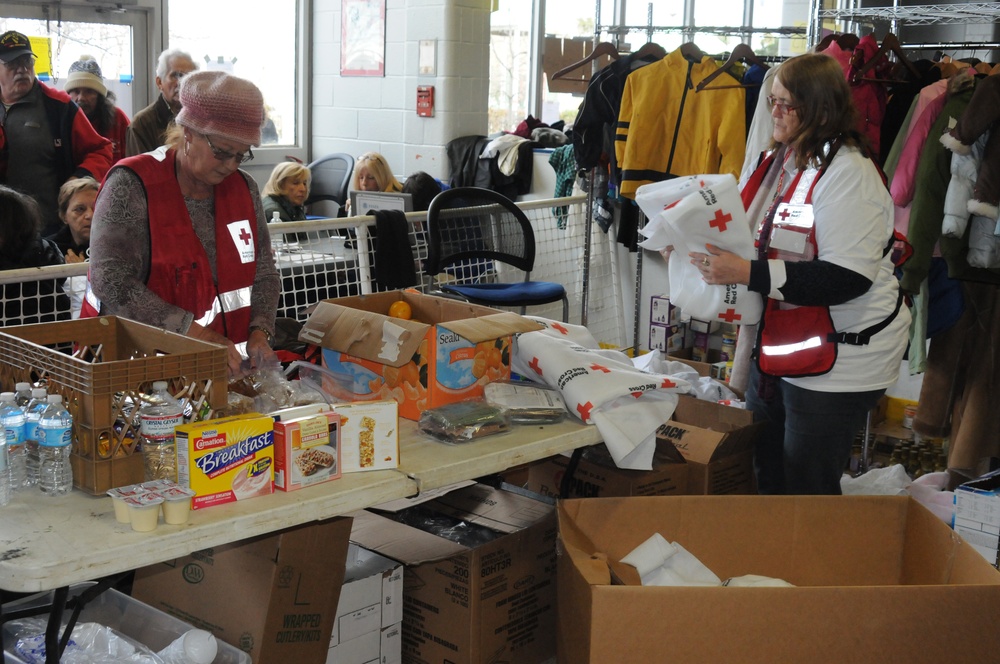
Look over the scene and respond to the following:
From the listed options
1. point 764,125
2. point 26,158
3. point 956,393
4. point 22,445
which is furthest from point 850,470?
point 26,158

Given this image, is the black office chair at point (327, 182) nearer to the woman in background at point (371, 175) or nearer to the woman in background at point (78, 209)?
the woman in background at point (371, 175)

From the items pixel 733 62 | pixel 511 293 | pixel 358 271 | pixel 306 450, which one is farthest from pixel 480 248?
pixel 306 450

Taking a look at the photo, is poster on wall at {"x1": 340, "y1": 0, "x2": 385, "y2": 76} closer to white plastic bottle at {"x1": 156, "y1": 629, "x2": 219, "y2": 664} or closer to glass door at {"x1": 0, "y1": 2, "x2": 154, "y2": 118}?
glass door at {"x1": 0, "y1": 2, "x2": 154, "y2": 118}

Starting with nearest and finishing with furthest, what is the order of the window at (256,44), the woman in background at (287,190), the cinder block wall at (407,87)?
1. the woman in background at (287,190)
2. the cinder block wall at (407,87)
3. the window at (256,44)

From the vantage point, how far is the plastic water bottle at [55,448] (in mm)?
1614

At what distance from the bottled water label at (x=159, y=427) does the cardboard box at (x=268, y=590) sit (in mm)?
342

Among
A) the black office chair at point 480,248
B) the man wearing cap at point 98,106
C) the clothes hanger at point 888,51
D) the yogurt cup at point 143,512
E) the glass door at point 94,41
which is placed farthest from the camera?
the glass door at point 94,41

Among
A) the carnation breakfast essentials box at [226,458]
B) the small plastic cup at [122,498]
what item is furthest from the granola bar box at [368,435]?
the small plastic cup at [122,498]

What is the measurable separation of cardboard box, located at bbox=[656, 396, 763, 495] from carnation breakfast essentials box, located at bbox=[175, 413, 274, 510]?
4.00 ft

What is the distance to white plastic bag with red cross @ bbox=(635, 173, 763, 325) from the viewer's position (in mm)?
2318

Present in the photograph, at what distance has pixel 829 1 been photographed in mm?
6746

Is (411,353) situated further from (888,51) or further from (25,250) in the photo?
(888,51)

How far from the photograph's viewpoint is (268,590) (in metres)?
1.91

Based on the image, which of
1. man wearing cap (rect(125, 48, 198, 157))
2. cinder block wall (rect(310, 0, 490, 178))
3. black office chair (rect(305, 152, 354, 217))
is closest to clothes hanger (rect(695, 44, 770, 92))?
cinder block wall (rect(310, 0, 490, 178))
